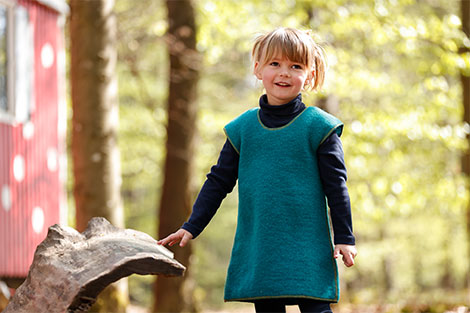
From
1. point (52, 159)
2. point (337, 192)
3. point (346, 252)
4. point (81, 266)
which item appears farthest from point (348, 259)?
point (52, 159)

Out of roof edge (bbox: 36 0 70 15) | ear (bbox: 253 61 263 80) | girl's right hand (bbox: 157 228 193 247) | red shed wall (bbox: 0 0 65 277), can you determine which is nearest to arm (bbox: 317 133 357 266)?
ear (bbox: 253 61 263 80)

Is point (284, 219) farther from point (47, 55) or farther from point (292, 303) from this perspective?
point (47, 55)

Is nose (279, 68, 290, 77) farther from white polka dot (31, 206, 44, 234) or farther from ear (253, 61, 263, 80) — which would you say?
white polka dot (31, 206, 44, 234)

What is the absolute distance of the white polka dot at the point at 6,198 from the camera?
9945 millimetres

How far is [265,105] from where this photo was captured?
3350 millimetres

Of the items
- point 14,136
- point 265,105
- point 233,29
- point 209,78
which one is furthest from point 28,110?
point 209,78

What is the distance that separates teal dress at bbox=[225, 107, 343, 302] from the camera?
10.2 ft

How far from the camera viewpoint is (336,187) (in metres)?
3.16

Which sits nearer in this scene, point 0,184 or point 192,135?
point 0,184

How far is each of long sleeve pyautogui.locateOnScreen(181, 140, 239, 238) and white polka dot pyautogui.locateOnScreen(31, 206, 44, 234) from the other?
7720 mm

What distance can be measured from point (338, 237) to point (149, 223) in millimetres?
21201

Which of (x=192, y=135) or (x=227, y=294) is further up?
(x=192, y=135)

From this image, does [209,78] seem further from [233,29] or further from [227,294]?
[227,294]

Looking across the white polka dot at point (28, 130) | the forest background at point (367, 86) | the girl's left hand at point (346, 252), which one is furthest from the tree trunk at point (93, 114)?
the girl's left hand at point (346, 252)
